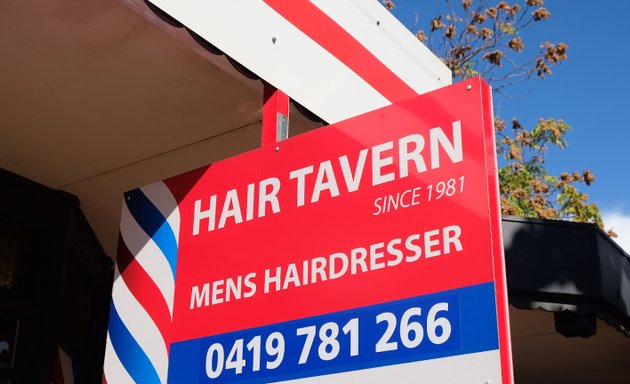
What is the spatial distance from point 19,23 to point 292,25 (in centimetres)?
97

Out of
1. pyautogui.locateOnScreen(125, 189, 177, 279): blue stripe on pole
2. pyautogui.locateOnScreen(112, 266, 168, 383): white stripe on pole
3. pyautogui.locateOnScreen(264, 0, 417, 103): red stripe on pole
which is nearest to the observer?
pyautogui.locateOnScreen(112, 266, 168, 383): white stripe on pole

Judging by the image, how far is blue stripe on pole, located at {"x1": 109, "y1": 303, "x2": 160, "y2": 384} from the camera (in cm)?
252

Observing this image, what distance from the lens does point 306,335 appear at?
7.16 ft

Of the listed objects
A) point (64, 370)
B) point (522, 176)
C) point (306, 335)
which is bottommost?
point (306, 335)

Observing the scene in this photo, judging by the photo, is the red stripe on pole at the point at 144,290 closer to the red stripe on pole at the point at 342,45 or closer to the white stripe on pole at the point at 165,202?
the white stripe on pole at the point at 165,202

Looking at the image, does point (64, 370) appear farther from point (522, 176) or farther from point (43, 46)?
point (522, 176)

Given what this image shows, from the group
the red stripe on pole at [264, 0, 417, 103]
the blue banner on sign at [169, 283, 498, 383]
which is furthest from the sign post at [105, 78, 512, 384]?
the red stripe on pole at [264, 0, 417, 103]

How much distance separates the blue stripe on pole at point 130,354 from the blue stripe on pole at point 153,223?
0.87 feet

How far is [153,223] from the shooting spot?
2.72 meters

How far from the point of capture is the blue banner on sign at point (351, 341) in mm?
1954

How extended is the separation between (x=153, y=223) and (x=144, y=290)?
0.22 meters

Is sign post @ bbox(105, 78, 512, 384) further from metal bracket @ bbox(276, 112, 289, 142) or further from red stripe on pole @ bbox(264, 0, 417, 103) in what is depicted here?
red stripe on pole @ bbox(264, 0, 417, 103)

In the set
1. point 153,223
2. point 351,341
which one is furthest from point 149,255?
point 351,341

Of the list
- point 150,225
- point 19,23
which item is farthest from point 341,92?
point 19,23
